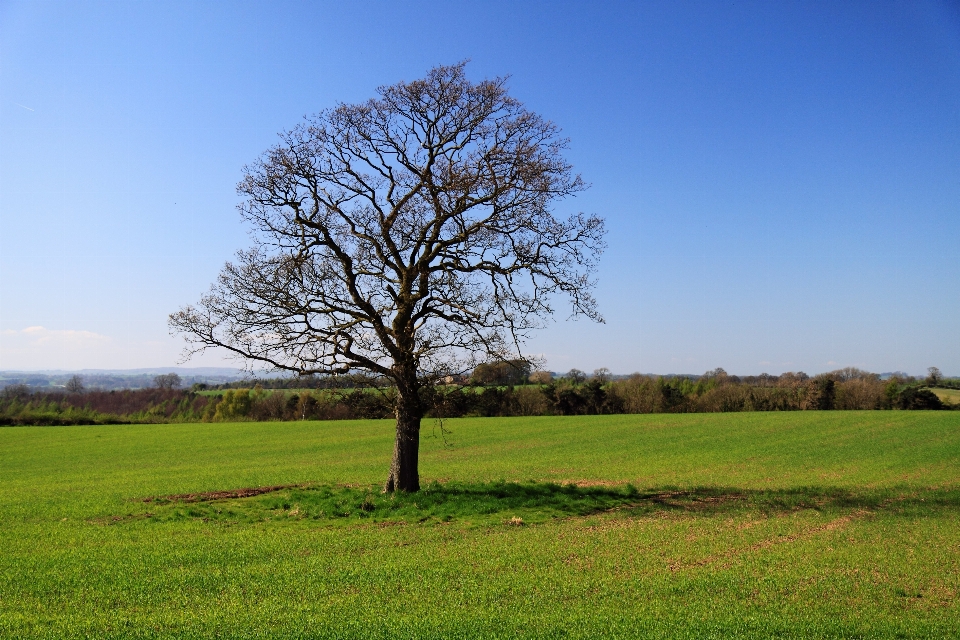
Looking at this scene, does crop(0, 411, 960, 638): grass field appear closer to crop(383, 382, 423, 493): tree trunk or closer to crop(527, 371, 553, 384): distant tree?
crop(383, 382, 423, 493): tree trunk

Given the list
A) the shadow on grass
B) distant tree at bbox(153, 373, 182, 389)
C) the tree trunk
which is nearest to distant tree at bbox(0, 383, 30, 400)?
distant tree at bbox(153, 373, 182, 389)

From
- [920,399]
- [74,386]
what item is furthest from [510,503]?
[74,386]

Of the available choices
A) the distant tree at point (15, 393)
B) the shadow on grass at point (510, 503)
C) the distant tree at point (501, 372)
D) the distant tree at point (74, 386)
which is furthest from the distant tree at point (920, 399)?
the distant tree at point (74, 386)

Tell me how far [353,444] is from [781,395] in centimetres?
5674

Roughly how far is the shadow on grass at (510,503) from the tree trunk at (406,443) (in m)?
0.49

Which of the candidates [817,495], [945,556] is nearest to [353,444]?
[817,495]

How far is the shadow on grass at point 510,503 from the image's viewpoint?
57.4 ft

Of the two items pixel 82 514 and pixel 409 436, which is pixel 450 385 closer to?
pixel 409 436

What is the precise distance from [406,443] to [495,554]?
7.07 m

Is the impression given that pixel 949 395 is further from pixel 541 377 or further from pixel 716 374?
pixel 541 377

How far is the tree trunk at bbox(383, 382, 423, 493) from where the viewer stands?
19.1 metres

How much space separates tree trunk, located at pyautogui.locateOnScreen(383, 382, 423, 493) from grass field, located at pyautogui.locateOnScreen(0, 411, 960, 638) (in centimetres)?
79

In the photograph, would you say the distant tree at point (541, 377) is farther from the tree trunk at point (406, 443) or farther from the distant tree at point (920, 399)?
the distant tree at point (920, 399)

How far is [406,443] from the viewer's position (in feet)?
63.8
